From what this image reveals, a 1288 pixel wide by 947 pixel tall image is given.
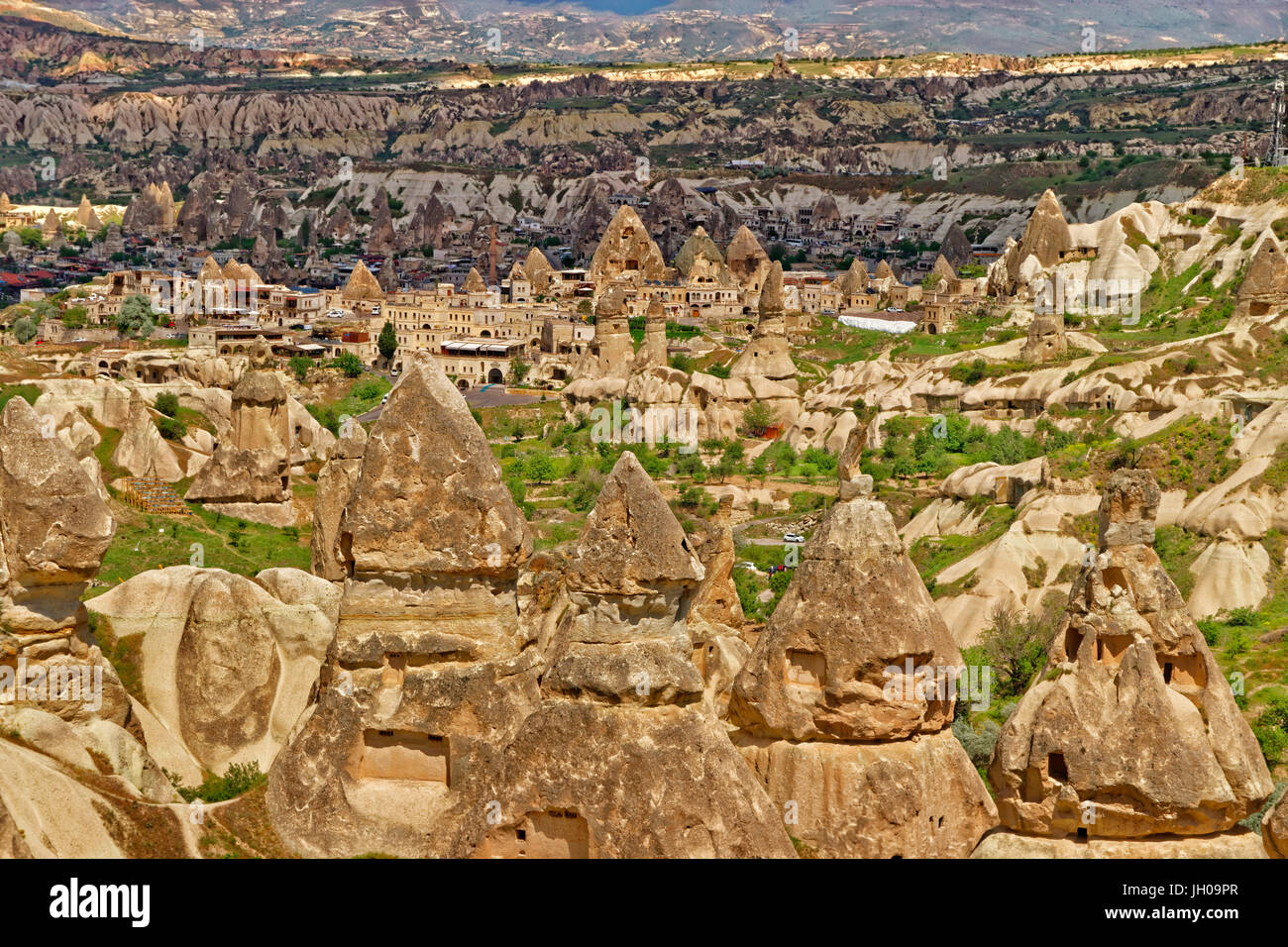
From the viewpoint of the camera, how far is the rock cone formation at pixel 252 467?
133ft

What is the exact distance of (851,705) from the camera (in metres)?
13.8

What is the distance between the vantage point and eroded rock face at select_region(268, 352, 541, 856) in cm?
1345

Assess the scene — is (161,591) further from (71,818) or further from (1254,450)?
(1254,450)

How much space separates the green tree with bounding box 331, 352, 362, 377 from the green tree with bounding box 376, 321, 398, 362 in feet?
11.0

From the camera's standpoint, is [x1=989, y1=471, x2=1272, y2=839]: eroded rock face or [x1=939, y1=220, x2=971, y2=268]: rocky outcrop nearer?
[x1=989, y1=471, x2=1272, y2=839]: eroded rock face

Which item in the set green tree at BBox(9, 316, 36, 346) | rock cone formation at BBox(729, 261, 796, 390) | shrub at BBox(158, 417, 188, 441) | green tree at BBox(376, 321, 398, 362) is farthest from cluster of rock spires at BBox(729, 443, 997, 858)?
green tree at BBox(9, 316, 36, 346)

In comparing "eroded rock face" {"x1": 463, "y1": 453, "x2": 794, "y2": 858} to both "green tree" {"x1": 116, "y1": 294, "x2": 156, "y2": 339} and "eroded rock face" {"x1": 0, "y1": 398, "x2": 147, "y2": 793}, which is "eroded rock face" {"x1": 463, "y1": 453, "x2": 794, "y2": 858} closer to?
"eroded rock face" {"x1": 0, "y1": 398, "x2": 147, "y2": 793}

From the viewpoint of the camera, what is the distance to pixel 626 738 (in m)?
11.8

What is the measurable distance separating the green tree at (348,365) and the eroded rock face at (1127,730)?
243ft

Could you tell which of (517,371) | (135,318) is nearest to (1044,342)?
(517,371)

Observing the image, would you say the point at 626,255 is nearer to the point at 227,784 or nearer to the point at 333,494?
the point at 333,494

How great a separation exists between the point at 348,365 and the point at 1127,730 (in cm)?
7658

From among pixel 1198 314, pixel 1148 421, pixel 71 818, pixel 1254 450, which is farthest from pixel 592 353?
pixel 71 818

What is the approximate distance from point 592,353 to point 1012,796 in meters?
67.7
